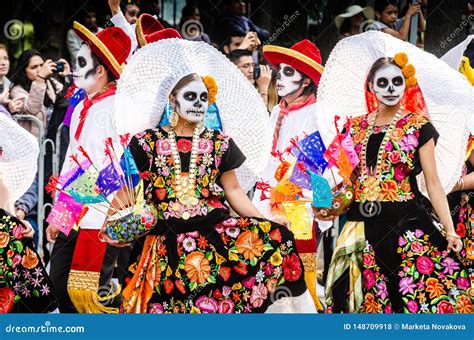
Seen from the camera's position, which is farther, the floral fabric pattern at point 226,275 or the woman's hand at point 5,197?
the woman's hand at point 5,197

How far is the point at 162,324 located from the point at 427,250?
1514 mm

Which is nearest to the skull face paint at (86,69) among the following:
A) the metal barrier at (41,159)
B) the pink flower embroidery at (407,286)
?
the metal barrier at (41,159)

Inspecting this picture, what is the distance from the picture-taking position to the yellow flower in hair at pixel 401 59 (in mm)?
8211

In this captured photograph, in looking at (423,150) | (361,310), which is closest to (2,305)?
(361,310)

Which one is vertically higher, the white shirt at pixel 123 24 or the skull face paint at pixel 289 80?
the white shirt at pixel 123 24

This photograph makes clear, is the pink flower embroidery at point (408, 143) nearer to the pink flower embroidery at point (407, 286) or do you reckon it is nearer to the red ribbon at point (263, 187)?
the pink flower embroidery at point (407, 286)

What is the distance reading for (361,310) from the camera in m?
7.99

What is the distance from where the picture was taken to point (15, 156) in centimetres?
831

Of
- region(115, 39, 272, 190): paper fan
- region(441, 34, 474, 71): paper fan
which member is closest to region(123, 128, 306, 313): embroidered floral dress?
region(115, 39, 272, 190): paper fan

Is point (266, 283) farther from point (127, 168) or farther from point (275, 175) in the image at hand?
point (275, 175)

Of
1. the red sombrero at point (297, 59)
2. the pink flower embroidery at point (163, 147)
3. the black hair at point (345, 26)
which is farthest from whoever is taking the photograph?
the black hair at point (345, 26)

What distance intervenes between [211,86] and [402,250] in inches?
55.5

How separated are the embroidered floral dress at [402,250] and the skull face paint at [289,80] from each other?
146 centimetres

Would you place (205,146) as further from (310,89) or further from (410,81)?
(310,89)
